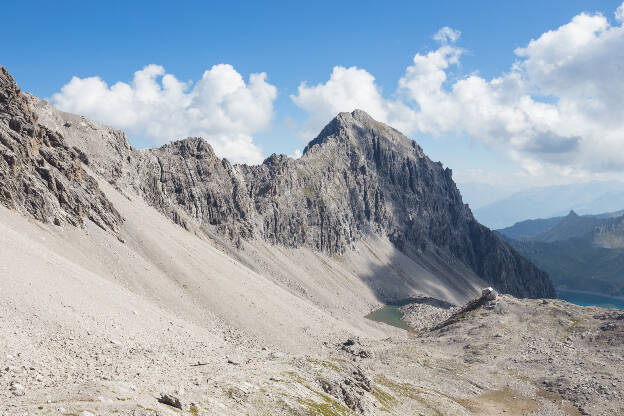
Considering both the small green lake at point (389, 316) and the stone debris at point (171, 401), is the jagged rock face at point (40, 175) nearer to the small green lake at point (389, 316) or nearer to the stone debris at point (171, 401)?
the stone debris at point (171, 401)

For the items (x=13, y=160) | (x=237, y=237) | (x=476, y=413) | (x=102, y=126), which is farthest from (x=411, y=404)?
(x=102, y=126)

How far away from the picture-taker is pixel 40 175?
88250mm

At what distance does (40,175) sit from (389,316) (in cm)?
12256

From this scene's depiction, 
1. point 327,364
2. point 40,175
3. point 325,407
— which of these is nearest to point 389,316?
point 327,364

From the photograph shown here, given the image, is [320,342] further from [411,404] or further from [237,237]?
[237,237]

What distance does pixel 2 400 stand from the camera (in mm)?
25594

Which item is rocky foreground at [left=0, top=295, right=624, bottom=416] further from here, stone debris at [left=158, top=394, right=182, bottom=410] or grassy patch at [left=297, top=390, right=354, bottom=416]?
grassy patch at [left=297, top=390, right=354, bottom=416]

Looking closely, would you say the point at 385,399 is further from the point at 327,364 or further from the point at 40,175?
the point at 40,175

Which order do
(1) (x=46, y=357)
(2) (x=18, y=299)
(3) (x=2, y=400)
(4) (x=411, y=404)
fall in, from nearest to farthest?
1. (3) (x=2, y=400)
2. (1) (x=46, y=357)
3. (2) (x=18, y=299)
4. (4) (x=411, y=404)

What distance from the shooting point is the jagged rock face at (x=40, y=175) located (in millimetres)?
80562

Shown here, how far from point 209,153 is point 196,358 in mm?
128790

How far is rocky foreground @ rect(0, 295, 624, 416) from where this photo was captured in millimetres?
30891

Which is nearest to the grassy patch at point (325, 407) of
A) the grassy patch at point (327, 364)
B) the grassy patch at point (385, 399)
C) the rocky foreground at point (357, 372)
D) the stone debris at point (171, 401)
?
the rocky foreground at point (357, 372)

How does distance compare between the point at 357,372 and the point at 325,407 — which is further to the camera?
the point at 357,372
